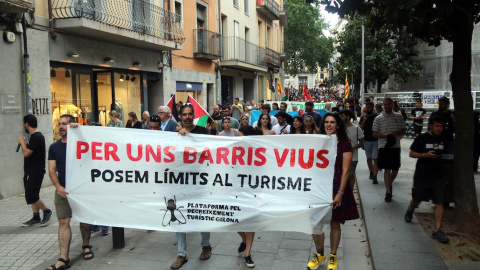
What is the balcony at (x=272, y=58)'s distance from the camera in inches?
1147

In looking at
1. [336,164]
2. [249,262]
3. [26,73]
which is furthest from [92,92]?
[336,164]

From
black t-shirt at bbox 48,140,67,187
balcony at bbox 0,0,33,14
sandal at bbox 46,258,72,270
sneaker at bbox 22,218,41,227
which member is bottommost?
sneaker at bbox 22,218,41,227

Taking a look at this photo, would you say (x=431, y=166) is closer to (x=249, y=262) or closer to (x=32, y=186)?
(x=249, y=262)

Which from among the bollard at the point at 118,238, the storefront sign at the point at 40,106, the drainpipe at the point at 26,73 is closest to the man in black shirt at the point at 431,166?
the bollard at the point at 118,238

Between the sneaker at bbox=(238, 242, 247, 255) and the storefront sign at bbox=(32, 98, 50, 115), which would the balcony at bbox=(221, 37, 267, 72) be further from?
the sneaker at bbox=(238, 242, 247, 255)

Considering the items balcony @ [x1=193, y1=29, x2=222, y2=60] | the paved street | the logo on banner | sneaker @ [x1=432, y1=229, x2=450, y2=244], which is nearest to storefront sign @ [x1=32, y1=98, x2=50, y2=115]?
the paved street

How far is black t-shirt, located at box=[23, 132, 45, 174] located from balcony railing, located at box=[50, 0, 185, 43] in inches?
186

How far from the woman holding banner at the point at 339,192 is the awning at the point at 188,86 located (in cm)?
1301

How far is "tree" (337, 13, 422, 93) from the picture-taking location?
24828 mm

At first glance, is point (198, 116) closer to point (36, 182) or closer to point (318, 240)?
point (36, 182)

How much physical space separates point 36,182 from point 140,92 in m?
8.50

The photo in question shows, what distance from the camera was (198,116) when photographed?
791 cm

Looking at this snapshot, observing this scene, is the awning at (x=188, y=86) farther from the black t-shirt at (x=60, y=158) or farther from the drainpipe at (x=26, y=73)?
the black t-shirt at (x=60, y=158)

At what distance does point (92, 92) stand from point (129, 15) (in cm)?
265
